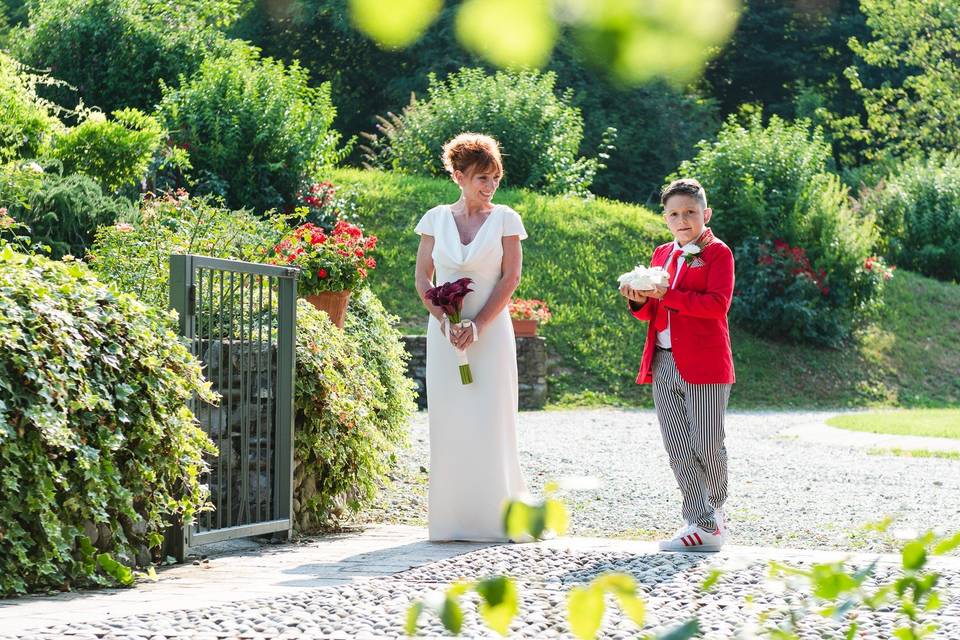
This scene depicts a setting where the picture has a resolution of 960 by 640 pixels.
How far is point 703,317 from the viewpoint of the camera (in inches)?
226

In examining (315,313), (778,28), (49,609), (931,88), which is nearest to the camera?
(778,28)

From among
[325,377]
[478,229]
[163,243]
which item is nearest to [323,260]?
[163,243]

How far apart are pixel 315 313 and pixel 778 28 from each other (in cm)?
471

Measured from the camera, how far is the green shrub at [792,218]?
20.3m

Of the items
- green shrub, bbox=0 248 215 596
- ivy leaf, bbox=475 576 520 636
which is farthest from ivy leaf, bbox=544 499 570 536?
green shrub, bbox=0 248 215 596

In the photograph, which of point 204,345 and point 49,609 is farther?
point 204,345

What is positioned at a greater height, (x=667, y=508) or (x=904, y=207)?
(x=904, y=207)

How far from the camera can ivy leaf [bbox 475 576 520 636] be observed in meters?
1.17

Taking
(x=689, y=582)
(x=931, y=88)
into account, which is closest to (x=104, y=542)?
(x=689, y=582)

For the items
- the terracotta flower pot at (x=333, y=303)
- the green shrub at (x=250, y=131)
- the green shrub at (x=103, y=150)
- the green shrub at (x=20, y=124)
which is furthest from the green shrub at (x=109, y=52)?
the terracotta flower pot at (x=333, y=303)

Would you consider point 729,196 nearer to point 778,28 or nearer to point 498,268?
point 498,268

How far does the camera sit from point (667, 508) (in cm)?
837

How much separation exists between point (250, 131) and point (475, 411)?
1443 cm

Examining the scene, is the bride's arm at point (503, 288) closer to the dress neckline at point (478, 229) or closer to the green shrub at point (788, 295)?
the dress neckline at point (478, 229)
